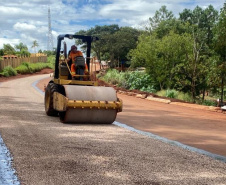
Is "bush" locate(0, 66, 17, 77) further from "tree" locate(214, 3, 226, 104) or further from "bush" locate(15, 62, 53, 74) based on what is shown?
"tree" locate(214, 3, 226, 104)

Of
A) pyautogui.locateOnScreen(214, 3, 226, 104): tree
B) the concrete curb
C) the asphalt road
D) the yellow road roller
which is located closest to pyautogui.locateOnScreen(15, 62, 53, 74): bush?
the concrete curb

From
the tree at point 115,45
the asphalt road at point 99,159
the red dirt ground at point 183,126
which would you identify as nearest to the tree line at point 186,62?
the red dirt ground at point 183,126

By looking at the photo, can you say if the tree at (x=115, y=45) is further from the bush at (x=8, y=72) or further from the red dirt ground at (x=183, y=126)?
the red dirt ground at (x=183, y=126)

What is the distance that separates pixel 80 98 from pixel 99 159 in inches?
159

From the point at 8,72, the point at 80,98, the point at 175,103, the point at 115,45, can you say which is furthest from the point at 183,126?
the point at 115,45

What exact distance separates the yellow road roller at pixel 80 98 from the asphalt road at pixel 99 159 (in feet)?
2.48

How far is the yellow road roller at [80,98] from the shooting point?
10234mm

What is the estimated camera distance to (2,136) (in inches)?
322

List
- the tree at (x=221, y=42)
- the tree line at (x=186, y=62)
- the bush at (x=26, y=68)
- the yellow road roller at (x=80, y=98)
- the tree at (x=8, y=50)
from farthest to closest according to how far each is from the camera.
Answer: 1. the tree at (x=8, y=50)
2. the bush at (x=26, y=68)
3. the tree line at (x=186, y=62)
4. the tree at (x=221, y=42)
5. the yellow road roller at (x=80, y=98)

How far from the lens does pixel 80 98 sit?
405 inches

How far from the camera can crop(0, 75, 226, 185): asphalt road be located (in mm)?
5441

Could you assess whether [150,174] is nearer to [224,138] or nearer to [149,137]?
[149,137]

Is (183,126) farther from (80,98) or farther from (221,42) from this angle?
(221,42)

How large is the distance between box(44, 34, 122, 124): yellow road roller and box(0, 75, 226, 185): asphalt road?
0.76m
